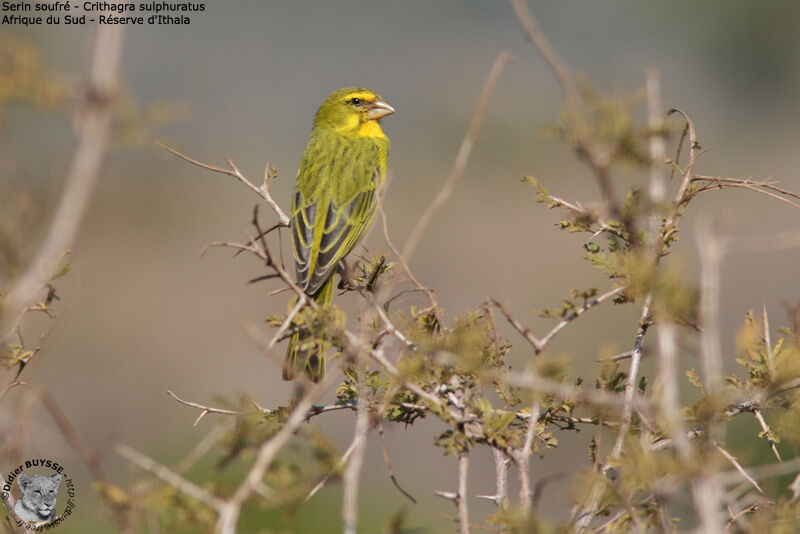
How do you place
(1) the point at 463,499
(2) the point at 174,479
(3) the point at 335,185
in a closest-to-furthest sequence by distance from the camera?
1. (2) the point at 174,479
2. (1) the point at 463,499
3. (3) the point at 335,185

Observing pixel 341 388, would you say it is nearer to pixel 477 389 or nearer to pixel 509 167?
pixel 477 389

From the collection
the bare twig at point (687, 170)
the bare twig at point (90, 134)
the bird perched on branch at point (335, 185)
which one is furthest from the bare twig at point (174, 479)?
the bird perched on branch at point (335, 185)

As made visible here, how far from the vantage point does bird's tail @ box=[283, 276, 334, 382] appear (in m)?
1.94

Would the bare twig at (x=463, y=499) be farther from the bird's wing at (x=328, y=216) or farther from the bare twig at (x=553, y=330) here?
the bird's wing at (x=328, y=216)

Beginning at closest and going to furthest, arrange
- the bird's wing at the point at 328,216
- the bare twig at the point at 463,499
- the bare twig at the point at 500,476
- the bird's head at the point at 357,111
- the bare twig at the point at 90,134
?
1. the bare twig at the point at 90,134
2. the bare twig at the point at 463,499
3. the bare twig at the point at 500,476
4. the bird's wing at the point at 328,216
5. the bird's head at the point at 357,111

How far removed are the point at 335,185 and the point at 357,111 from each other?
85 centimetres

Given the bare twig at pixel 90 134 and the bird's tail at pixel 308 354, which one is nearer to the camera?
the bare twig at pixel 90 134

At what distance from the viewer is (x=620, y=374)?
2.23 metres

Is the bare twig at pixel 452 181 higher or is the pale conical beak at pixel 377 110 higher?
→ the pale conical beak at pixel 377 110

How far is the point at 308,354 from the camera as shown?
6.61ft

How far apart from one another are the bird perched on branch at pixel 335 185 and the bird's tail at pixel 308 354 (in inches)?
0.4

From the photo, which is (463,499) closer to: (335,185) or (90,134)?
(90,134)

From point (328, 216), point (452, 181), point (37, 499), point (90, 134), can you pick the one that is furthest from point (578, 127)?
point (328, 216)

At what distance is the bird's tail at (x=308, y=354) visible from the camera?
1944 millimetres
